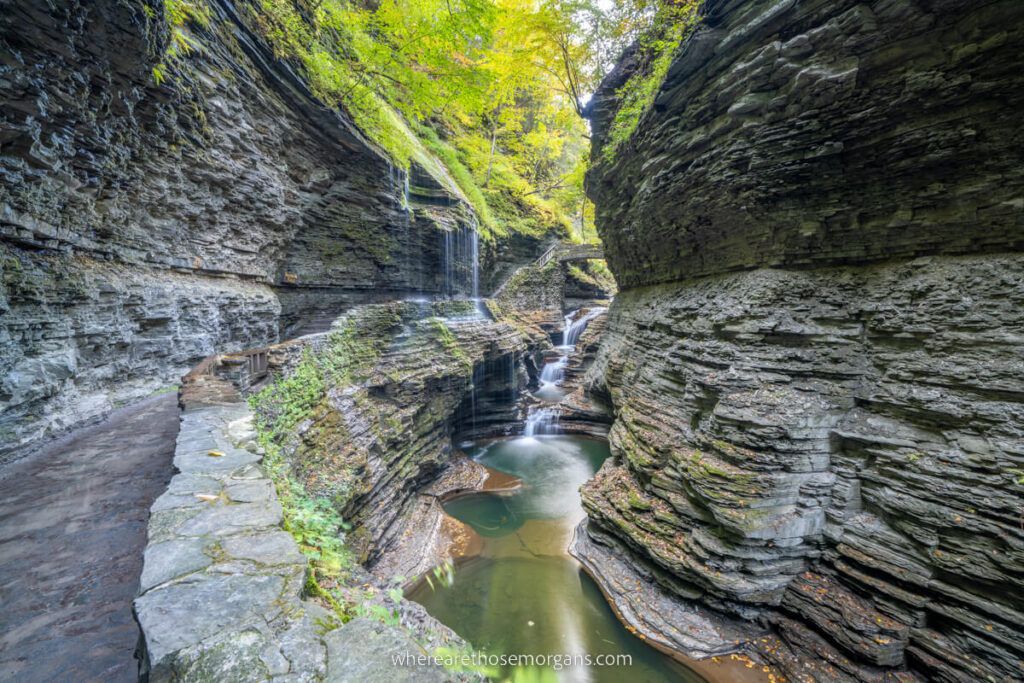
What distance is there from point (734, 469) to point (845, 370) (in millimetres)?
2306

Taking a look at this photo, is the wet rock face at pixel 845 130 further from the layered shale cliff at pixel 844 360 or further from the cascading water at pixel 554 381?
the cascading water at pixel 554 381

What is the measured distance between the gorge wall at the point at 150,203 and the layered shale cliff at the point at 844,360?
8.88 metres

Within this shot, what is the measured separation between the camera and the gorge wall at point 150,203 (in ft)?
13.9

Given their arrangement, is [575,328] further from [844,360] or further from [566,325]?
[844,360]

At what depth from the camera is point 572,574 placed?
7.26 m

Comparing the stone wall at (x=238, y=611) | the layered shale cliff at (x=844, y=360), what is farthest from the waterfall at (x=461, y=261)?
the stone wall at (x=238, y=611)

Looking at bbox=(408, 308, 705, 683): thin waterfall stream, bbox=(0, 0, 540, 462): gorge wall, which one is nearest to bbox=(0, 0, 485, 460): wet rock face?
bbox=(0, 0, 540, 462): gorge wall

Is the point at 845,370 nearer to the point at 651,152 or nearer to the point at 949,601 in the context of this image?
the point at 949,601

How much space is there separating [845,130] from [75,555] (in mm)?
9594

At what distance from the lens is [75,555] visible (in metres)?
2.56

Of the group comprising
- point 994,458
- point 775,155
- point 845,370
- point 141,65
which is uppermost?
point 141,65

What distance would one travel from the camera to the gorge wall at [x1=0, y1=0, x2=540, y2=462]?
4.23 metres

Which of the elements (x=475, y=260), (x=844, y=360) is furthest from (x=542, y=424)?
(x=844, y=360)

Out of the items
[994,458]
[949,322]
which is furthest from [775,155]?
[994,458]
